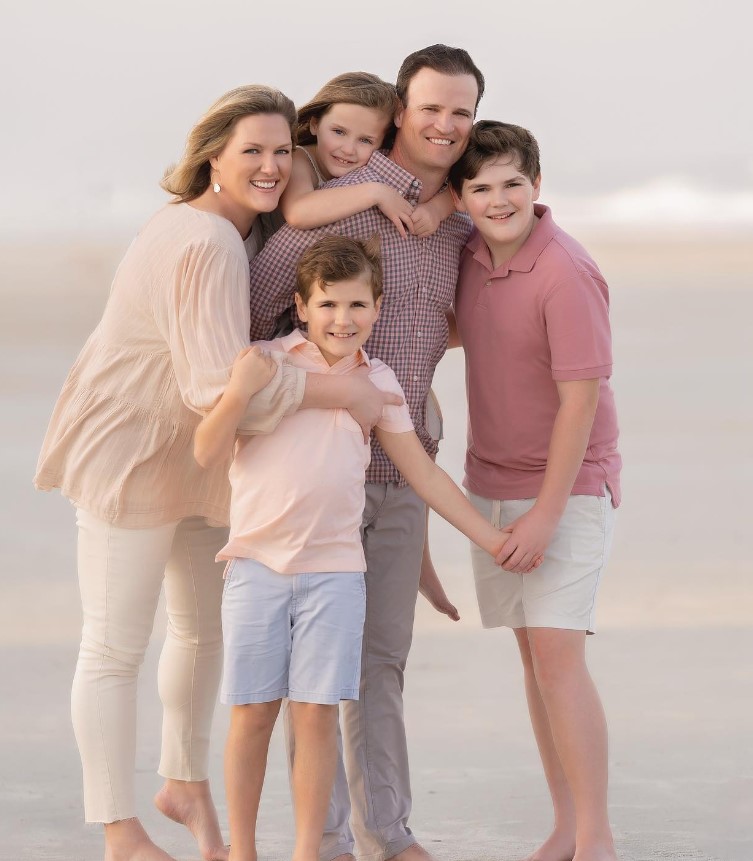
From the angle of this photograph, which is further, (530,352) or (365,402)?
(530,352)

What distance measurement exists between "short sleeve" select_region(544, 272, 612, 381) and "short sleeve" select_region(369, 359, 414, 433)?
282mm

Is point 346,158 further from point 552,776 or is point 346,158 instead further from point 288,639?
point 552,776

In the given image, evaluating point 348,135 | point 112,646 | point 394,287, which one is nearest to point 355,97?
point 348,135

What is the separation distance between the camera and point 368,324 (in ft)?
7.98

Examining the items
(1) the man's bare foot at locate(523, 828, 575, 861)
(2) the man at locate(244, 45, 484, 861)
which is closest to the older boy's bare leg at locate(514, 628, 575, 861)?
(1) the man's bare foot at locate(523, 828, 575, 861)

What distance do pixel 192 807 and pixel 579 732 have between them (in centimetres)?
83

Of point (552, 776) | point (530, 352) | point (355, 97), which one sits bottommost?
point (552, 776)

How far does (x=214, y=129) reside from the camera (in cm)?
251

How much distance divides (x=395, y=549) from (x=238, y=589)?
1.31 feet

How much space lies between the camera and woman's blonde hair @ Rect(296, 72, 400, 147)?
103 inches

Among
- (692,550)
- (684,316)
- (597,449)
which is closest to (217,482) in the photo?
(597,449)

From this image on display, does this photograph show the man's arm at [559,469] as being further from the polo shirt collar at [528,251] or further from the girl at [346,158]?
Answer: the girl at [346,158]

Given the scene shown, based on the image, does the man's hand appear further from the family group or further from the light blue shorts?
the light blue shorts

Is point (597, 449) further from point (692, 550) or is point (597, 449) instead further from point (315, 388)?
point (692, 550)
